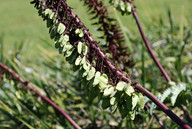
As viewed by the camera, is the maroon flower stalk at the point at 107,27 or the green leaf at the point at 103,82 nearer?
the green leaf at the point at 103,82

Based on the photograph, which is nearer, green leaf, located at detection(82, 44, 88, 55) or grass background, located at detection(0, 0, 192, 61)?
green leaf, located at detection(82, 44, 88, 55)

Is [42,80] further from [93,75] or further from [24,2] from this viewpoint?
[24,2]

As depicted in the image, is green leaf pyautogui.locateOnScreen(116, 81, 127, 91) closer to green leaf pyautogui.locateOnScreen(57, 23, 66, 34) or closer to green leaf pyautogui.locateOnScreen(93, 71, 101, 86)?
green leaf pyautogui.locateOnScreen(93, 71, 101, 86)

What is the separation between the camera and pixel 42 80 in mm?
1750

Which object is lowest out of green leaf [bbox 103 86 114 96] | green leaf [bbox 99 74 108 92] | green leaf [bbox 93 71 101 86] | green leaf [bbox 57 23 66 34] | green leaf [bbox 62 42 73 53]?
green leaf [bbox 103 86 114 96]

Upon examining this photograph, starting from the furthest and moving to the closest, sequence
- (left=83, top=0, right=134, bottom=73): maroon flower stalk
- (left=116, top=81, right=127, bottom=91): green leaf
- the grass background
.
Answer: the grass background → (left=83, top=0, right=134, bottom=73): maroon flower stalk → (left=116, top=81, right=127, bottom=91): green leaf

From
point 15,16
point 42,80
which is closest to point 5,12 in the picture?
point 15,16

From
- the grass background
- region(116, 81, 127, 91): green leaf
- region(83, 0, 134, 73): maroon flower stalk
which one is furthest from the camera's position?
the grass background

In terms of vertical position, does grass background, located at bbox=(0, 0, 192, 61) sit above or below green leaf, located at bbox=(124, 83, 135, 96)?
above

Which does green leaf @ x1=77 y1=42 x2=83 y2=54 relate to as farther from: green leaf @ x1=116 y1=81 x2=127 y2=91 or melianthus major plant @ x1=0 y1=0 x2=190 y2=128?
green leaf @ x1=116 y1=81 x2=127 y2=91

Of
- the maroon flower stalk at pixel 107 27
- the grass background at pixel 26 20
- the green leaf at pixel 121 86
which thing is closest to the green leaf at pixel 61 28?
the green leaf at pixel 121 86

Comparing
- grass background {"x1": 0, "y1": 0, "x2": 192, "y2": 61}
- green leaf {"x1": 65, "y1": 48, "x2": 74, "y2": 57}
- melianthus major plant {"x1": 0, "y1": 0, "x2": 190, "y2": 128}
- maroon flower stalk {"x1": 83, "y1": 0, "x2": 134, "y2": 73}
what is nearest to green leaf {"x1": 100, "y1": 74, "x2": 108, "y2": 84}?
melianthus major plant {"x1": 0, "y1": 0, "x2": 190, "y2": 128}

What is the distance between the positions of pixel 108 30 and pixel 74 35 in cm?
48

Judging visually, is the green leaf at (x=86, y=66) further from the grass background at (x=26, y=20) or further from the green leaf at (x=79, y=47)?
the grass background at (x=26, y=20)
